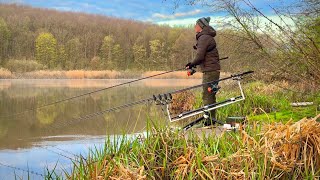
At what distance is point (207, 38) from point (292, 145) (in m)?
3.98

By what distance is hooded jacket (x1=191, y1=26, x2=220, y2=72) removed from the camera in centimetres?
752

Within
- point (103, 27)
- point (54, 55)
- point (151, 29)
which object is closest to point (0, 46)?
point (54, 55)

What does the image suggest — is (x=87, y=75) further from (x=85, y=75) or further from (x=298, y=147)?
(x=298, y=147)

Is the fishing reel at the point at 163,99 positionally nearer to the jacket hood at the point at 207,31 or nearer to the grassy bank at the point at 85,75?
the jacket hood at the point at 207,31

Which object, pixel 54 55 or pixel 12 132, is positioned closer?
pixel 12 132

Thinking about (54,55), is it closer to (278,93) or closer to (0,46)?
(0,46)

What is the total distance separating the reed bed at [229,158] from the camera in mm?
3788

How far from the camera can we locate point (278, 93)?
1340 cm

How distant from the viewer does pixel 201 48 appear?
7535 millimetres

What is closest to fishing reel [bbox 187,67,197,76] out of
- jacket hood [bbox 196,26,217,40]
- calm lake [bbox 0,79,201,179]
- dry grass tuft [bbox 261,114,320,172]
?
jacket hood [bbox 196,26,217,40]

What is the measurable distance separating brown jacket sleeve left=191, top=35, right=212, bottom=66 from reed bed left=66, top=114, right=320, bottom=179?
3.16 meters

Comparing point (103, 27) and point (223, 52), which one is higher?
point (103, 27)

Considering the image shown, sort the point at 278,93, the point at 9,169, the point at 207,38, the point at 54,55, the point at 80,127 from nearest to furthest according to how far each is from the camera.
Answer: the point at 9,169
the point at 207,38
the point at 80,127
the point at 278,93
the point at 54,55

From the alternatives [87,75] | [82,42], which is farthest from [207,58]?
[82,42]
